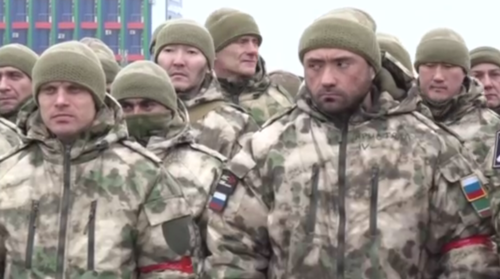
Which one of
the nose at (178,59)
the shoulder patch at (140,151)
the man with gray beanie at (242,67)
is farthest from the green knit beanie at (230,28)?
the shoulder patch at (140,151)

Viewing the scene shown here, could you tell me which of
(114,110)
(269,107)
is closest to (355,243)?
(114,110)

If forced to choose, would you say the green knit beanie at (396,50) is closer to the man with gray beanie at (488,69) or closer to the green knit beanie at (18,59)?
the man with gray beanie at (488,69)

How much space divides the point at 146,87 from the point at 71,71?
51.7 inches

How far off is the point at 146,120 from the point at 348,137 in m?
1.85

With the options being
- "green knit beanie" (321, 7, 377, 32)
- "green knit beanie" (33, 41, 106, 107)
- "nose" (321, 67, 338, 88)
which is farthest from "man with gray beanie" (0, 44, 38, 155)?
"nose" (321, 67, 338, 88)

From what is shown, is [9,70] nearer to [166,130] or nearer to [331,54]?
[166,130]

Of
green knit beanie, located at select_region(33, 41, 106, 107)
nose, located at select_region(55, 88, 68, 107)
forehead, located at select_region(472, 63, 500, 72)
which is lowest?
forehead, located at select_region(472, 63, 500, 72)

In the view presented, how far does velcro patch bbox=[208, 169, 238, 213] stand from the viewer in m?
5.18

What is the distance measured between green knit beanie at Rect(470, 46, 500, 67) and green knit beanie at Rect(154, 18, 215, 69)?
7.63ft

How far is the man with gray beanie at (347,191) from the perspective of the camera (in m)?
5.01

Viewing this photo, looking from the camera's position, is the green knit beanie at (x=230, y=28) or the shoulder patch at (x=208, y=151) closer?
the shoulder patch at (x=208, y=151)

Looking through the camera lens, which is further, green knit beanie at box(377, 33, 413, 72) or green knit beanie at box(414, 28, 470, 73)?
green knit beanie at box(414, 28, 470, 73)

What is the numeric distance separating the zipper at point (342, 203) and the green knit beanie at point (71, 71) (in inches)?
42.6

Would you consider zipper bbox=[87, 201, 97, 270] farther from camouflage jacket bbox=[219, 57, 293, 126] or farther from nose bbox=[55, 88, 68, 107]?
camouflage jacket bbox=[219, 57, 293, 126]
